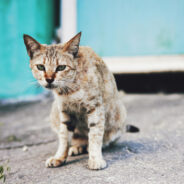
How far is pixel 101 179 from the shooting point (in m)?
1.79

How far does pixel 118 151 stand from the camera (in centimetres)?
235

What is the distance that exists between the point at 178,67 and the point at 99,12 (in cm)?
175

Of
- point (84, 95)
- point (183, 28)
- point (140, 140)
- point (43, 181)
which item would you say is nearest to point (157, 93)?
point (183, 28)

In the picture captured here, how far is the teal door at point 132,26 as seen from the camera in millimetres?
4680

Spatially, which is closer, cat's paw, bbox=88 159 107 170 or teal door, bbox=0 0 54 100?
cat's paw, bbox=88 159 107 170

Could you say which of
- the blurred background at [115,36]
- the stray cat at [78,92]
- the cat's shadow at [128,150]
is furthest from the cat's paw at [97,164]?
the blurred background at [115,36]

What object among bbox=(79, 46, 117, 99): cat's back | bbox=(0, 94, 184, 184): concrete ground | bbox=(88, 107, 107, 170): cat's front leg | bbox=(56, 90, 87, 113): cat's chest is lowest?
bbox=(0, 94, 184, 184): concrete ground

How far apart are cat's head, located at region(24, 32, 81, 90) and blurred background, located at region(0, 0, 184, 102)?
8.88 feet

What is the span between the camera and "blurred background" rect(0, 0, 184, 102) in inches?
184

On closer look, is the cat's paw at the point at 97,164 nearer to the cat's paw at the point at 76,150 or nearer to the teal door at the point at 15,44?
the cat's paw at the point at 76,150

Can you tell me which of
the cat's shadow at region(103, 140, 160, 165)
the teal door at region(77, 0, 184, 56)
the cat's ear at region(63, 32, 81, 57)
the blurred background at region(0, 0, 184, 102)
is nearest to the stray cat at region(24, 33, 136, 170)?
the cat's ear at region(63, 32, 81, 57)

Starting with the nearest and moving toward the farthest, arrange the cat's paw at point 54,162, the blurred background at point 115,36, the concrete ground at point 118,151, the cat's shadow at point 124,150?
the concrete ground at point 118,151
the cat's paw at point 54,162
the cat's shadow at point 124,150
the blurred background at point 115,36

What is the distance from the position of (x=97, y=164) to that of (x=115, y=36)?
337 centimetres

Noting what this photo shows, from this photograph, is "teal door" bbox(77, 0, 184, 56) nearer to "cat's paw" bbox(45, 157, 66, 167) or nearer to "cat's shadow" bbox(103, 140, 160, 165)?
"cat's shadow" bbox(103, 140, 160, 165)
